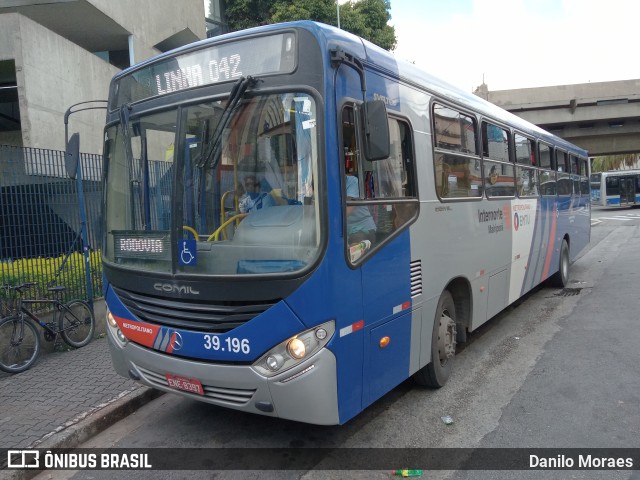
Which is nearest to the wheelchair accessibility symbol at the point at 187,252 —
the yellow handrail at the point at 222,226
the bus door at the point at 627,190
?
the yellow handrail at the point at 222,226

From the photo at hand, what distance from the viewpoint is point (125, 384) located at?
522 centimetres

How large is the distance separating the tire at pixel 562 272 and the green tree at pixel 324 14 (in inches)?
566

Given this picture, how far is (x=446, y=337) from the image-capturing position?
4.95 meters

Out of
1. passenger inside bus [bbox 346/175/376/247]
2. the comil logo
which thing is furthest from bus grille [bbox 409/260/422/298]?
the comil logo

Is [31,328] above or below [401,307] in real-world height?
below

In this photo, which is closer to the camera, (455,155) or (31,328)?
(455,155)

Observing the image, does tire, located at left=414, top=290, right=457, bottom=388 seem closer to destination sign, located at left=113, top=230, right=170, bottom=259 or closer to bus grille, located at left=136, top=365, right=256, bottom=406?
bus grille, located at left=136, top=365, right=256, bottom=406

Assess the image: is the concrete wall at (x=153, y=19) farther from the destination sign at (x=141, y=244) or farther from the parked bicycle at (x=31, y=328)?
the destination sign at (x=141, y=244)

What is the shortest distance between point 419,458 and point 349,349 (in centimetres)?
108

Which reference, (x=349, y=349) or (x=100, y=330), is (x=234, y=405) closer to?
(x=349, y=349)

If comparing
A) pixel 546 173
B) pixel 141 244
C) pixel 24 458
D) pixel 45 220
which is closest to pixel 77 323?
pixel 45 220

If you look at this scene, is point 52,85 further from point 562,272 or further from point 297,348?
point 562,272

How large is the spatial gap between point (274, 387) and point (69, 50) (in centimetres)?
1163

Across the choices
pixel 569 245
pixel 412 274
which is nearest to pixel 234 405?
pixel 412 274
